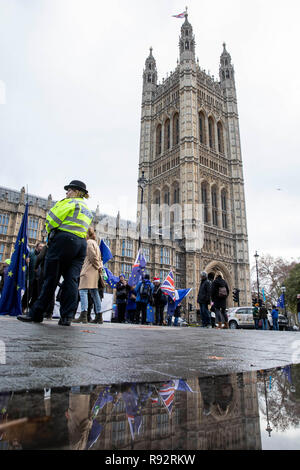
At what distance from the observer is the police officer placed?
351 cm

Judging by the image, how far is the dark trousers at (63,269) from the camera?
11.5 ft

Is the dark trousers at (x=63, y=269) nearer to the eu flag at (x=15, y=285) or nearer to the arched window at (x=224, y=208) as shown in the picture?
the eu flag at (x=15, y=285)

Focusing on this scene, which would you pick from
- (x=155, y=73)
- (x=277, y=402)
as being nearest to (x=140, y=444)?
(x=277, y=402)

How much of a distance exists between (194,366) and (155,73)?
49.1 m

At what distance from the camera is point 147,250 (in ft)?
101

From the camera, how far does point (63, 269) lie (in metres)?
3.71

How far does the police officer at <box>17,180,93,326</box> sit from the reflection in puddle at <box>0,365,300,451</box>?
9.01 ft

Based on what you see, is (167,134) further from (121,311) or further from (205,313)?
(205,313)

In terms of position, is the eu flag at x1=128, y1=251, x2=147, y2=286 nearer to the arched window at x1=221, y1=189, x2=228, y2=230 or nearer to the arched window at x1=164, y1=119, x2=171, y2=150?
the arched window at x1=221, y1=189, x2=228, y2=230

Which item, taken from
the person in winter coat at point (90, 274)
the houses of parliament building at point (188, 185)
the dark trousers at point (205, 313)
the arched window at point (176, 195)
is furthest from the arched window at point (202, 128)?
the person in winter coat at point (90, 274)

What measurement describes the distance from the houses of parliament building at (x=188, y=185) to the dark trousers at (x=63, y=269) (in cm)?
2471

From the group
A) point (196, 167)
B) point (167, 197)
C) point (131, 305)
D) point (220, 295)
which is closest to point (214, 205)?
point (196, 167)

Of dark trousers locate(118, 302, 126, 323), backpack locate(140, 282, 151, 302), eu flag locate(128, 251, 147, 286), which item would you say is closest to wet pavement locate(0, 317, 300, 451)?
backpack locate(140, 282, 151, 302)
